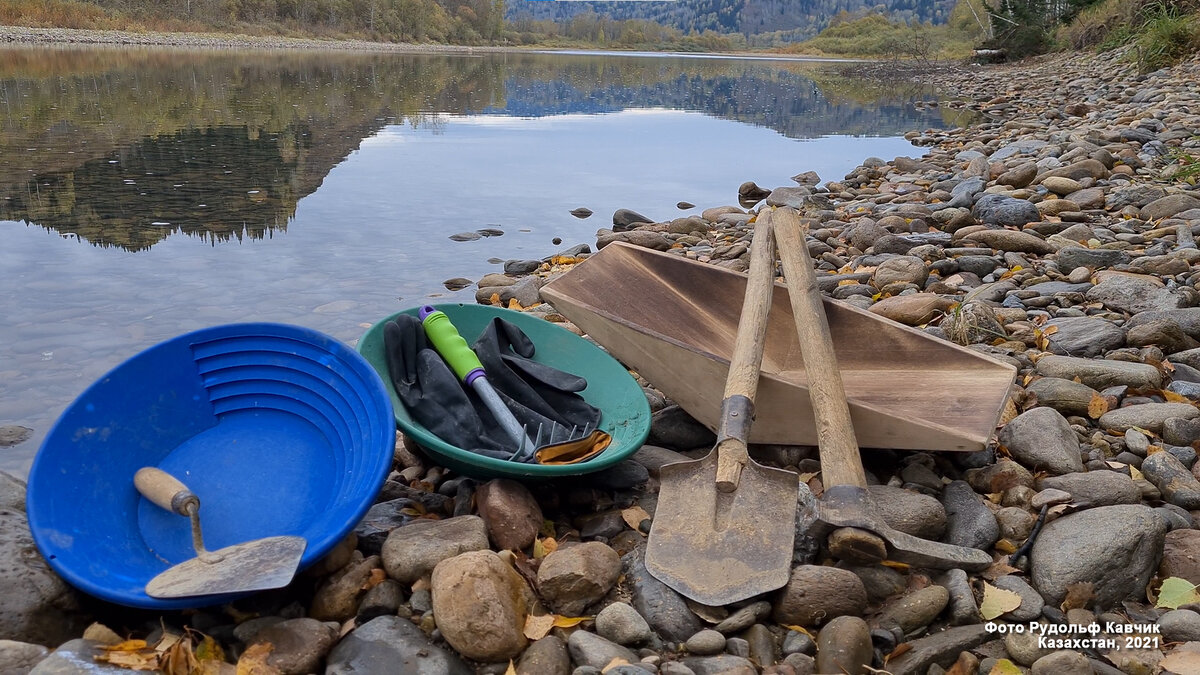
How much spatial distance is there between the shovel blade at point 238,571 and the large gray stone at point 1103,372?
2.84m

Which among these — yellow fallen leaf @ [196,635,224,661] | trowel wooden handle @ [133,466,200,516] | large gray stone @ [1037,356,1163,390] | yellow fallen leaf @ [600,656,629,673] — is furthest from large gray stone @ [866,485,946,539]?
trowel wooden handle @ [133,466,200,516]

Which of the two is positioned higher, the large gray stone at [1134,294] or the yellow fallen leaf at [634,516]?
the large gray stone at [1134,294]

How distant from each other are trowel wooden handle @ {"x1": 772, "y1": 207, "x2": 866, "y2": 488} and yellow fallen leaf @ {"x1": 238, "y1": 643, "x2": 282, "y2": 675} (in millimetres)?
1465

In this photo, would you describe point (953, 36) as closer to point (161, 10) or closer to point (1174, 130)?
point (161, 10)

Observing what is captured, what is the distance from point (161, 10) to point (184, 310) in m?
44.7

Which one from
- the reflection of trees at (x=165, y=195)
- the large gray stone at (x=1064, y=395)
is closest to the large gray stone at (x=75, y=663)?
the large gray stone at (x=1064, y=395)

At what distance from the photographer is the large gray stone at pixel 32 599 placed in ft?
6.07

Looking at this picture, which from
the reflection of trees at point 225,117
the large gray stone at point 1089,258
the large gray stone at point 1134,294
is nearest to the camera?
the large gray stone at point 1134,294

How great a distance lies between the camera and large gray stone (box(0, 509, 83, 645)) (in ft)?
6.07

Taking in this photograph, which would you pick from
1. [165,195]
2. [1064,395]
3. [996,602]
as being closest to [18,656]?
[996,602]

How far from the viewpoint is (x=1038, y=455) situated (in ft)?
8.70

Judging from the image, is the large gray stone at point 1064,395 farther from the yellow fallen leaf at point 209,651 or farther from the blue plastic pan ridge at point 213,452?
the yellow fallen leaf at point 209,651

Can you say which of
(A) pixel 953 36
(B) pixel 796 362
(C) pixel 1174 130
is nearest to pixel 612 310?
(B) pixel 796 362

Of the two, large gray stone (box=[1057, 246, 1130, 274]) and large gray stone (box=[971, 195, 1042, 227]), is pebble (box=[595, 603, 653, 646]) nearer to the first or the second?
large gray stone (box=[1057, 246, 1130, 274])
